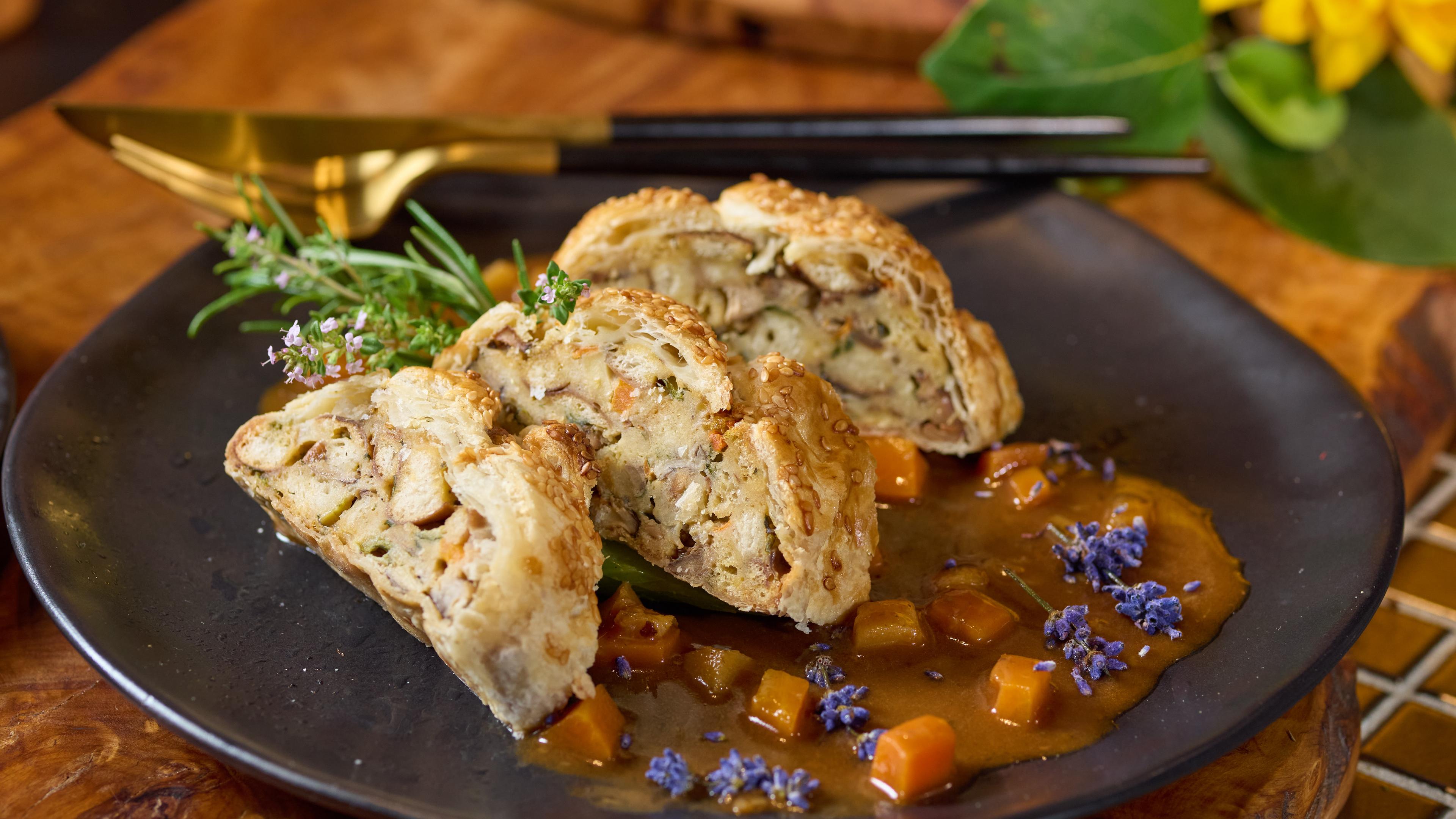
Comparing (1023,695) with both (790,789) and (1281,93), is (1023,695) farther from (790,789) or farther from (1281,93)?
(1281,93)

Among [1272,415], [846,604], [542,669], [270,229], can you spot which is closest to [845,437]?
[846,604]

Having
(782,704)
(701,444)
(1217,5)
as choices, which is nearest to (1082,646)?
(782,704)

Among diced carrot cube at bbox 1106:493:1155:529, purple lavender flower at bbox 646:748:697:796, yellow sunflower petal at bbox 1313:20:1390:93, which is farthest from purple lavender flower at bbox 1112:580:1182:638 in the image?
yellow sunflower petal at bbox 1313:20:1390:93

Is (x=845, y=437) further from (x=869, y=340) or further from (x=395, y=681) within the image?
(x=395, y=681)

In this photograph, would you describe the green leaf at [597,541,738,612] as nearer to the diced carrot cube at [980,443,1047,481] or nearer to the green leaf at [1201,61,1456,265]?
the diced carrot cube at [980,443,1047,481]

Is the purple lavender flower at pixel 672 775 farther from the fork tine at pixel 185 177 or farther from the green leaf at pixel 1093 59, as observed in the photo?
the green leaf at pixel 1093 59
